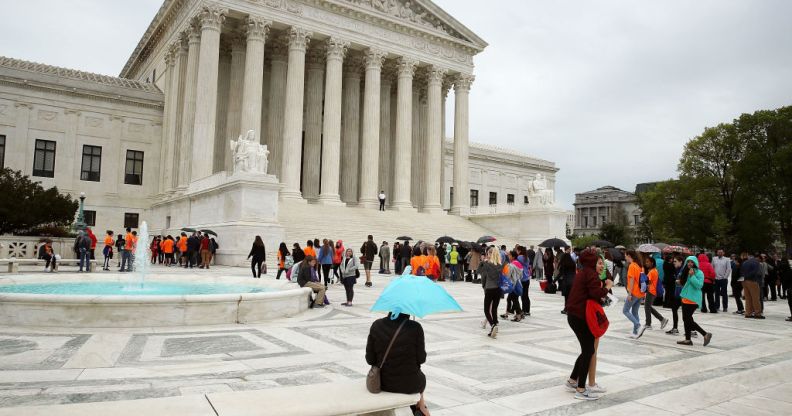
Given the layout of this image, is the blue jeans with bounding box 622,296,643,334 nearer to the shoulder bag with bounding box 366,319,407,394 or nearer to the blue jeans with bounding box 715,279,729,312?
the blue jeans with bounding box 715,279,729,312

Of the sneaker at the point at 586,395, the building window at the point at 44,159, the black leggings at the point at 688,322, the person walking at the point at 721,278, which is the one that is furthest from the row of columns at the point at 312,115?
the sneaker at the point at 586,395

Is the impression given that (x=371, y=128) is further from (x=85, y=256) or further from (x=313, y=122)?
(x=85, y=256)

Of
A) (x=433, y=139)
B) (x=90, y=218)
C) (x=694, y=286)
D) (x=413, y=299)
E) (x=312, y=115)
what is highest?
(x=312, y=115)

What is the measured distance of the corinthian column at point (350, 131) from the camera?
4444cm

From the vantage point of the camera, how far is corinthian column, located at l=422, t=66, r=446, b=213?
4409cm

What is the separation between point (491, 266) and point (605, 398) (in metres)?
4.15

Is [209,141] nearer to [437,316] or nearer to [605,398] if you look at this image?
[437,316]

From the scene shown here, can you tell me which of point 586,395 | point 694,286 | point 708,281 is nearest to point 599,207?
point 708,281

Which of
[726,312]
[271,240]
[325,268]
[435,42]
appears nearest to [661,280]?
[726,312]

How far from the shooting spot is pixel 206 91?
112 ft

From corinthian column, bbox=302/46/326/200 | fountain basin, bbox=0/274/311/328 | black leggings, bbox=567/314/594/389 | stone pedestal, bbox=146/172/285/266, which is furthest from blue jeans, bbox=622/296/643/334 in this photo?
corinthian column, bbox=302/46/326/200

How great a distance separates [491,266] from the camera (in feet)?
33.2

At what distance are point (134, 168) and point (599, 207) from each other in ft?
313

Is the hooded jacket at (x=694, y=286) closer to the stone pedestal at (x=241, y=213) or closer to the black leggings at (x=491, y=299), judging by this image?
the black leggings at (x=491, y=299)
